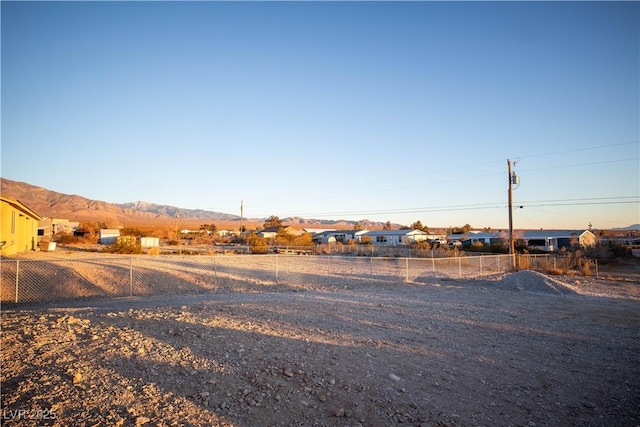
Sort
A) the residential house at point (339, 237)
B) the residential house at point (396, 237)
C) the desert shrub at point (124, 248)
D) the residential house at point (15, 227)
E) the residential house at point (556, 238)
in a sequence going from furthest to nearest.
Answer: the residential house at point (339, 237) < the residential house at point (396, 237) < the residential house at point (556, 238) < the desert shrub at point (124, 248) < the residential house at point (15, 227)

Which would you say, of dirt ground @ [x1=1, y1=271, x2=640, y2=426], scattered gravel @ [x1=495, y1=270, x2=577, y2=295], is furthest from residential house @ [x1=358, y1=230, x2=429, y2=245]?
dirt ground @ [x1=1, y1=271, x2=640, y2=426]

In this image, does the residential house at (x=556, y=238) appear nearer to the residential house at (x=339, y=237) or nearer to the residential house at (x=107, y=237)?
the residential house at (x=339, y=237)

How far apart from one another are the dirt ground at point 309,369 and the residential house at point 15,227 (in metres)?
Result: 22.8

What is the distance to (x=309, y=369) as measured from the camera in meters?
6.37

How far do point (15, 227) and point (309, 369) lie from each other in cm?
3367

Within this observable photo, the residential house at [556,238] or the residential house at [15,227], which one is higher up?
the residential house at [15,227]

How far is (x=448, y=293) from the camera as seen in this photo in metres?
18.1

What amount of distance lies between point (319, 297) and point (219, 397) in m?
10.3

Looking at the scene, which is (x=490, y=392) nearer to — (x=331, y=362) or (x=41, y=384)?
(x=331, y=362)

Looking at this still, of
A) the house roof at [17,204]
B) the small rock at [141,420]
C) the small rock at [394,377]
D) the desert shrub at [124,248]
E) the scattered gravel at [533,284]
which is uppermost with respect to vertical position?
the house roof at [17,204]

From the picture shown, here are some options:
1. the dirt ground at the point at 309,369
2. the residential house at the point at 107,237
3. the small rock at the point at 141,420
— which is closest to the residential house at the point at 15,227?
the dirt ground at the point at 309,369

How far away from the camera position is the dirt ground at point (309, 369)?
489 cm

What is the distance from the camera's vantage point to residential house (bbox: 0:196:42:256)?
1077 inches

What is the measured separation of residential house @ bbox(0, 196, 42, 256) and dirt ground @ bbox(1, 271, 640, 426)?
2277cm
